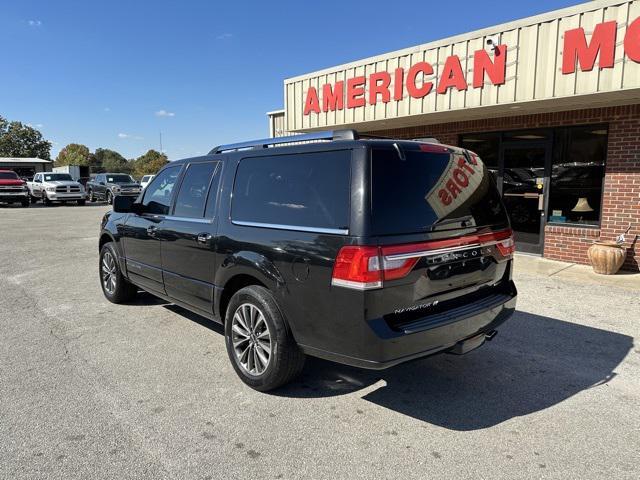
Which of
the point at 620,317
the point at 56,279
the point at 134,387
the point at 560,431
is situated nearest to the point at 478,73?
the point at 620,317

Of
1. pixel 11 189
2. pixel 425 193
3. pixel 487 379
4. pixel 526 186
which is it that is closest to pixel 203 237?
pixel 425 193

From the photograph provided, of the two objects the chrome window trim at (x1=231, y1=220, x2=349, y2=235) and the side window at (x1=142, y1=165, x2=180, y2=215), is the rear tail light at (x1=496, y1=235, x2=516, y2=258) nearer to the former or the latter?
the chrome window trim at (x1=231, y1=220, x2=349, y2=235)

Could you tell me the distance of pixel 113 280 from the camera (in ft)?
19.5

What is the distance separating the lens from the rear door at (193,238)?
403 centimetres

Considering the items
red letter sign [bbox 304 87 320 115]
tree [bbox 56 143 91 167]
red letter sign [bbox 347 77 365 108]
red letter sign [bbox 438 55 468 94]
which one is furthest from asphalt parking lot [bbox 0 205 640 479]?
tree [bbox 56 143 91 167]

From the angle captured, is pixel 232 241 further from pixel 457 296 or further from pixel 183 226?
pixel 457 296

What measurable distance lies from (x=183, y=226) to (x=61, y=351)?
164cm

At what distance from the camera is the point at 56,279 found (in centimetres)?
748

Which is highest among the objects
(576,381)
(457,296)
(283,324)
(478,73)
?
(478,73)

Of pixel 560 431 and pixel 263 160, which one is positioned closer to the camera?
pixel 560 431

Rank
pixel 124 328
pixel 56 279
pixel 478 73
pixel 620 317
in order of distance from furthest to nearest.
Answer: pixel 478 73
pixel 56 279
pixel 620 317
pixel 124 328

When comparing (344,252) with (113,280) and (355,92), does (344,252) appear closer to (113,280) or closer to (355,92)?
(113,280)

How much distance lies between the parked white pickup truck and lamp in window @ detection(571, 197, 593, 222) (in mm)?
25940

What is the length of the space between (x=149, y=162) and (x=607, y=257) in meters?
97.6
